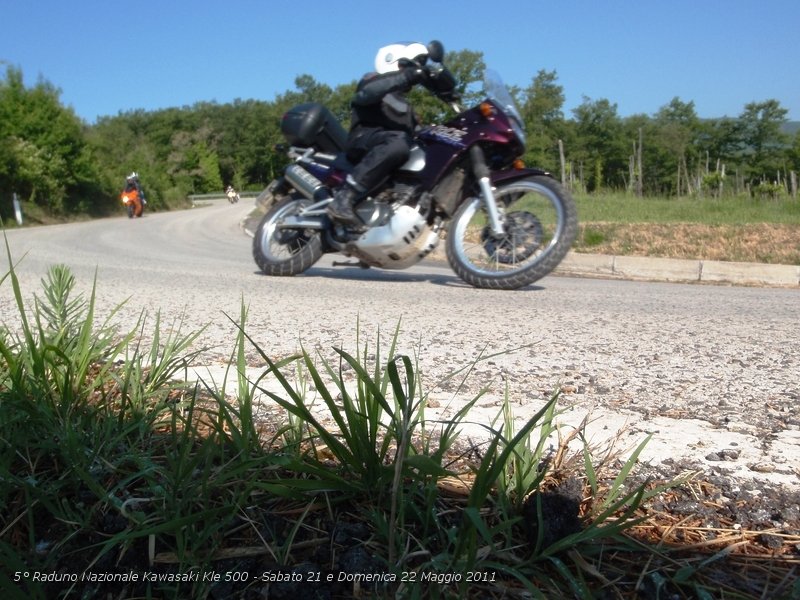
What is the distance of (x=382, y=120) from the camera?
504 centimetres

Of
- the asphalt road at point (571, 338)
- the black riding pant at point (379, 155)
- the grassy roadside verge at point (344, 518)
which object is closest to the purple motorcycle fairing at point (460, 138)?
the black riding pant at point (379, 155)

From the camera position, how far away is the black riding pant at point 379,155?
15.9ft

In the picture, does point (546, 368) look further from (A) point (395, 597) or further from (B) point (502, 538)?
(A) point (395, 597)

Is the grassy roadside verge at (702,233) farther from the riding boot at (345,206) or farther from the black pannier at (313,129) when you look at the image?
the riding boot at (345,206)

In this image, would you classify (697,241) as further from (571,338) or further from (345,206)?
(571,338)

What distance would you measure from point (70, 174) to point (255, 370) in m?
31.8

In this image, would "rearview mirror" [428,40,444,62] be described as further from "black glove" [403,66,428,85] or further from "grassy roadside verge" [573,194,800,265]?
"grassy roadside verge" [573,194,800,265]

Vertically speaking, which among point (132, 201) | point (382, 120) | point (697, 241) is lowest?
point (697, 241)

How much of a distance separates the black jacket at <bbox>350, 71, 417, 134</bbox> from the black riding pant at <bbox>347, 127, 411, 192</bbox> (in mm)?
71

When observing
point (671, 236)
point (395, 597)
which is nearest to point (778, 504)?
point (395, 597)

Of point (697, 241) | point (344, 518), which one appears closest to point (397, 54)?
point (344, 518)

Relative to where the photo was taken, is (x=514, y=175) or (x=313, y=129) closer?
(x=514, y=175)

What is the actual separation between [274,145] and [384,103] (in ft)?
4.86

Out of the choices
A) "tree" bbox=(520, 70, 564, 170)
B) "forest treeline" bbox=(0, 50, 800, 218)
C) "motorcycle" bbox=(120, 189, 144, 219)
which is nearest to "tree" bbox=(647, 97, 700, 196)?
"forest treeline" bbox=(0, 50, 800, 218)
